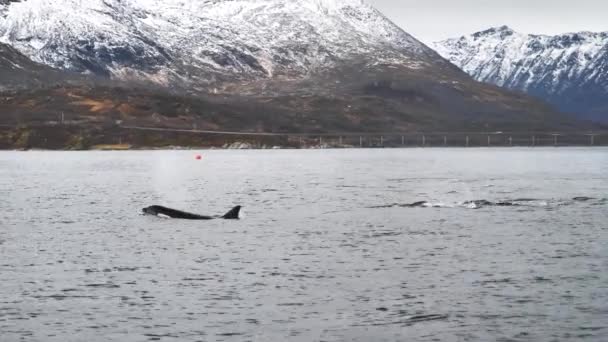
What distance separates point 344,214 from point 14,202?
4790cm

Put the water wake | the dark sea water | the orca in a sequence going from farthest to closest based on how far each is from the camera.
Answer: the water wake, the orca, the dark sea water

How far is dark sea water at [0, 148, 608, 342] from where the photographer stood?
4653 centimetres

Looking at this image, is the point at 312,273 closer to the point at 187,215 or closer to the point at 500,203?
the point at 187,215

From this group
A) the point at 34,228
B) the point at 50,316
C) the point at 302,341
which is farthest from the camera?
the point at 34,228

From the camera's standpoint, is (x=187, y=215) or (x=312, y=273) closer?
(x=312, y=273)

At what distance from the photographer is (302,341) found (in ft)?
143

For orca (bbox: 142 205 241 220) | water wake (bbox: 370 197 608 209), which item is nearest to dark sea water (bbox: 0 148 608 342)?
water wake (bbox: 370 197 608 209)

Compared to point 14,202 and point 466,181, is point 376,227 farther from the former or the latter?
point 466,181

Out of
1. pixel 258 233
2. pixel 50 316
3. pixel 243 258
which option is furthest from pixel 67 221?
pixel 50 316

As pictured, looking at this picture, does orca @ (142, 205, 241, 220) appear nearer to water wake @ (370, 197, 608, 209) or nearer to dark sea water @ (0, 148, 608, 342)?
dark sea water @ (0, 148, 608, 342)

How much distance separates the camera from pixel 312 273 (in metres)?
63.1

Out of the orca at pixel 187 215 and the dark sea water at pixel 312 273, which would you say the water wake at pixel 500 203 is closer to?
the dark sea water at pixel 312 273

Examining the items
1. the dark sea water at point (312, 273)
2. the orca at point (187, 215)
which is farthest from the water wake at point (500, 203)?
the orca at point (187, 215)

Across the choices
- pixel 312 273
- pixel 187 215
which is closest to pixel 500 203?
pixel 187 215
